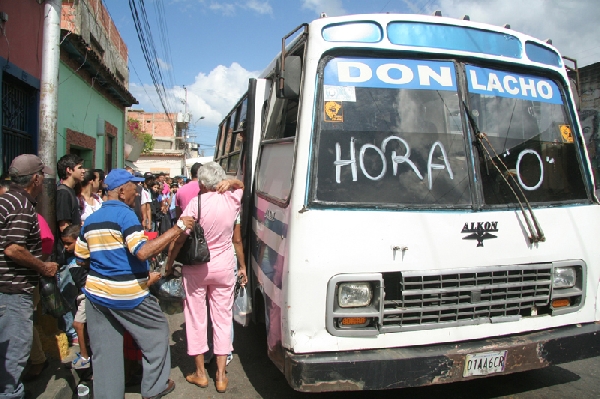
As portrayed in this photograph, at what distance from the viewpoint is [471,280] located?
3121 mm

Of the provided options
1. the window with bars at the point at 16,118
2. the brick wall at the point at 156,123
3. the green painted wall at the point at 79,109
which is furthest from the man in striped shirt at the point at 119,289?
the brick wall at the point at 156,123

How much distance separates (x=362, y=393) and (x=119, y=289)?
83.5 inches

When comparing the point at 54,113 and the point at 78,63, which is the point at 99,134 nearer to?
the point at 78,63

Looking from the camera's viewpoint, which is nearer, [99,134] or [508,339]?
[508,339]

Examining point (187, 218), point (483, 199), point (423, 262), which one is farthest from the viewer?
point (187, 218)

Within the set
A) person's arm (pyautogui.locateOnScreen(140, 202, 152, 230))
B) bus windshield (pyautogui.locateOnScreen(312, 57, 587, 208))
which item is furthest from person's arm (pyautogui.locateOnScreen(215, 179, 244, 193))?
person's arm (pyautogui.locateOnScreen(140, 202, 152, 230))

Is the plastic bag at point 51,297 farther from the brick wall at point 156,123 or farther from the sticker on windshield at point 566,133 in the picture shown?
the brick wall at point 156,123

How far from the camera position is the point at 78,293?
4125 mm

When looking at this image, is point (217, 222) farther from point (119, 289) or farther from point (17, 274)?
point (17, 274)

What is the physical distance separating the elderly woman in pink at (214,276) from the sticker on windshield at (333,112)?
126 cm

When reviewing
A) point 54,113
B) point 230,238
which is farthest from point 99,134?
point 230,238

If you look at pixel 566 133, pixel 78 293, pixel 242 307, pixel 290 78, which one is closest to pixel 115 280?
pixel 78 293

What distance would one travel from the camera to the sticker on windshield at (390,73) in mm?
3219

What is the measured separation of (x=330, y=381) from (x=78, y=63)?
32.9 feet
